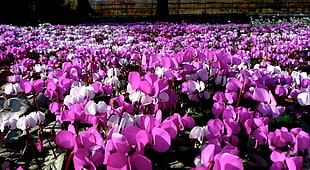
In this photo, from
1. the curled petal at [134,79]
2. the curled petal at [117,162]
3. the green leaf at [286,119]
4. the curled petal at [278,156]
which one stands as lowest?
the green leaf at [286,119]

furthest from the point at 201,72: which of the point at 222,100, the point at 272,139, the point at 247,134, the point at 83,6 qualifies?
the point at 83,6

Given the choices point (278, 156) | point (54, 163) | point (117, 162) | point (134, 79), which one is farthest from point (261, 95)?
point (54, 163)

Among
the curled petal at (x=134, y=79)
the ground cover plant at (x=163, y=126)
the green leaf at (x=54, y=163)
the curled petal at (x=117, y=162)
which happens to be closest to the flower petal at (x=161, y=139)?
the ground cover plant at (x=163, y=126)

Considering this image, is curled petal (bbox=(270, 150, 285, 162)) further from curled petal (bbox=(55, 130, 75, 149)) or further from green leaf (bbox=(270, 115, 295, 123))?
green leaf (bbox=(270, 115, 295, 123))

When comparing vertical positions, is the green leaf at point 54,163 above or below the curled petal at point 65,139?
below

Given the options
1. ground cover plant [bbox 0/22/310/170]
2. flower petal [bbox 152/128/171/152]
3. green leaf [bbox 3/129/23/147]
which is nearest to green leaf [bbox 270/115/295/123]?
ground cover plant [bbox 0/22/310/170]

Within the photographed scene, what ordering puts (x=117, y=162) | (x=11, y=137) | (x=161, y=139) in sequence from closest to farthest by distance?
(x=117, y=162) → (x=161, y=139) → (x=11, y=137)

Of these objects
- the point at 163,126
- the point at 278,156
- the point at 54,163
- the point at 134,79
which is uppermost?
the point at 134,79

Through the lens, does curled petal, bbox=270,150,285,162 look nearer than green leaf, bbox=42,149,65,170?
Yes

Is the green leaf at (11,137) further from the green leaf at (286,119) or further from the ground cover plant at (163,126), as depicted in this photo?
the green leaf at (286,119)

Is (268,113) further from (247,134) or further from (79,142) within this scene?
(79,142)

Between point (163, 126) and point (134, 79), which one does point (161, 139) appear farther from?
point (134, 79)

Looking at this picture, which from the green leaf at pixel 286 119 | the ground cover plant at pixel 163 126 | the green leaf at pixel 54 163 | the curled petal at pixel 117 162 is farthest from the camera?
the green leaf at pixel 286 119

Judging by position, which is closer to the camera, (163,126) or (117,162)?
(117,162)
